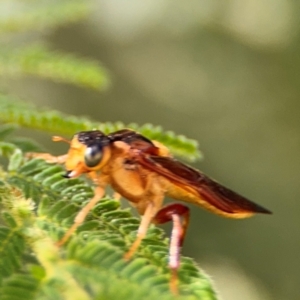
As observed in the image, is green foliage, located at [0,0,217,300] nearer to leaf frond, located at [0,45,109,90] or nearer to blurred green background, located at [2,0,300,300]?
leaf frond, located at [0,45,109,90]

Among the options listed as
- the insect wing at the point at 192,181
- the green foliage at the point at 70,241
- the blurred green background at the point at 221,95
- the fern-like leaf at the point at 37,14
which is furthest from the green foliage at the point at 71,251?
the blurred green background at the point at 221,95

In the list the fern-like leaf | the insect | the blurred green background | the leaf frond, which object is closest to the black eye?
the insect

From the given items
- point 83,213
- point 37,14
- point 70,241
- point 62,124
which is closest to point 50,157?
point 62,124

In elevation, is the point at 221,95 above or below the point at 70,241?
above

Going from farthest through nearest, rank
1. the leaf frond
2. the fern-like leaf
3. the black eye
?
the fern-like leaf
the leaf frond
the black eye

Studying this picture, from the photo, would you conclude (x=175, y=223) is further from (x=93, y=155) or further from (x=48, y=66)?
(x=48, y=66)

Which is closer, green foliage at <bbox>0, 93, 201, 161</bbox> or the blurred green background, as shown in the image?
green foliage at <bbox>0, 93, 201, 161</bbox>
